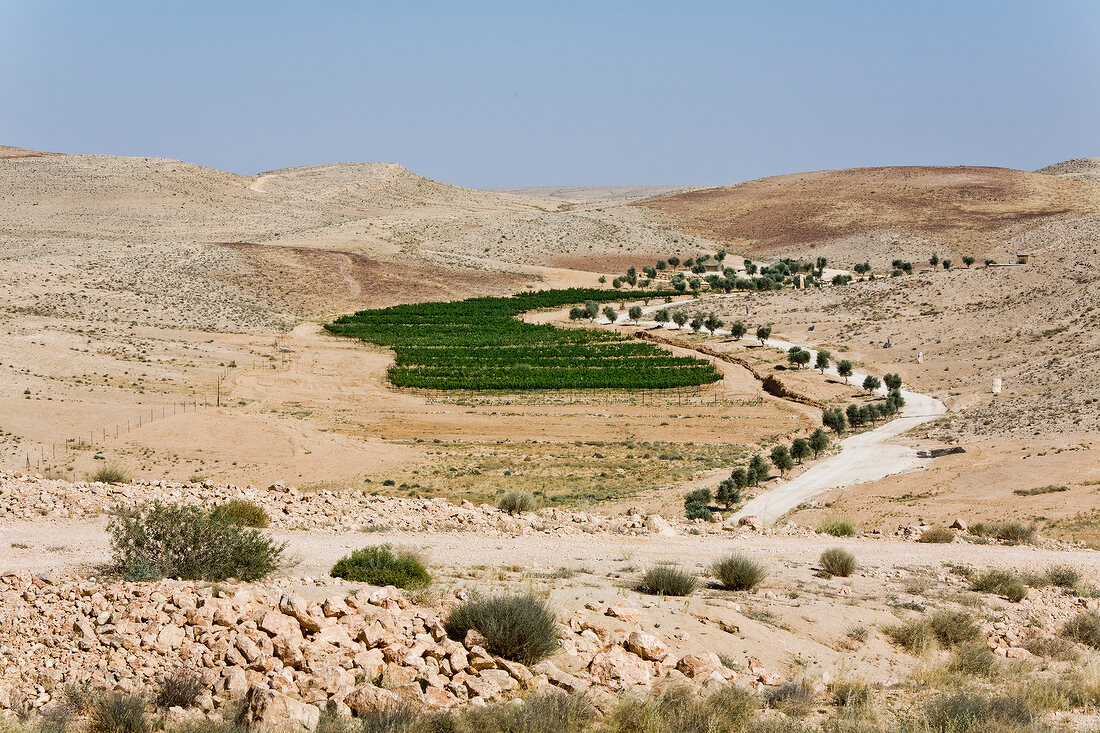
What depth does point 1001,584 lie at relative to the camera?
16.0 metres

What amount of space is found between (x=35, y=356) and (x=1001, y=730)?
54.1m

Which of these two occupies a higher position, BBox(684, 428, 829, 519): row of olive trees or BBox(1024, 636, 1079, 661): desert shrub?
BBox(1024, 636, 1079, 661): desert shrub

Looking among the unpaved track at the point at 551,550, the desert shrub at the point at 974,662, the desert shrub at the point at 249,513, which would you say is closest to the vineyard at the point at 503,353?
the desert shrub at the point at 249,513

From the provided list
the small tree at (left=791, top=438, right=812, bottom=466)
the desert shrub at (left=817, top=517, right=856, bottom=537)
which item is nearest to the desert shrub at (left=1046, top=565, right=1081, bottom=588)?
the desert shrub at (left=817, top=517, right=856, bottom=537)

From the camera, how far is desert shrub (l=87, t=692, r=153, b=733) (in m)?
8.88

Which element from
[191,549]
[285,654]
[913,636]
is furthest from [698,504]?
[285,654]

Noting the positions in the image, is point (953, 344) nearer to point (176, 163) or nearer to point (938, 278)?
point (938, 278)

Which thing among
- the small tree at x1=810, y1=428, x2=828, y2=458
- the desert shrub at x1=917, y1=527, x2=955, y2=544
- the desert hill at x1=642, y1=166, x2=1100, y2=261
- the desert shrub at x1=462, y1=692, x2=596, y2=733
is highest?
the desert hill at x1=642, y1=166, x2=1100, y2=261

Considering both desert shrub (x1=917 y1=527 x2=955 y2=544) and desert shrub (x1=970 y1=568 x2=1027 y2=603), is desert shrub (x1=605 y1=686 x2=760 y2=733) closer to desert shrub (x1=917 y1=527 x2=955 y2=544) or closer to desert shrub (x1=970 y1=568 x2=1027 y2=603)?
desert shrub (x1=970 y1=568 x2=1027 y2=603)

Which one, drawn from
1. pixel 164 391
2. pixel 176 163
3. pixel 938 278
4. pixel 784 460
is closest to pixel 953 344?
pixel 938 278

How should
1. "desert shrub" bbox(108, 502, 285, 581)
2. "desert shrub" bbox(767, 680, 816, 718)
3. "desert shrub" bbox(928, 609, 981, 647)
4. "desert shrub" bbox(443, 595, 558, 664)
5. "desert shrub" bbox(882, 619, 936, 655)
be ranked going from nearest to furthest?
"desert shrub" bbox(767, 680, 816, 718) < "desert shrub" bbox(443, 595, 558, 664) < "desert shrub" bbox(882, 619, 936, 655) < "desert shrub" bbox(928, 609, 981, 647) < "desert shrub" bbox(108, 502, 285, 581)

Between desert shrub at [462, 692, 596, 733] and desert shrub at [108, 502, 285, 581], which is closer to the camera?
desert shrub at [462, 692, 596, 733]

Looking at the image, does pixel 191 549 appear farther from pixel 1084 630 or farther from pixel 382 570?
pixel 1084 630

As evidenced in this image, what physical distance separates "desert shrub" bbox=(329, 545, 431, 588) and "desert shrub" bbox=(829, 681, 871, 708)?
5.74 m
